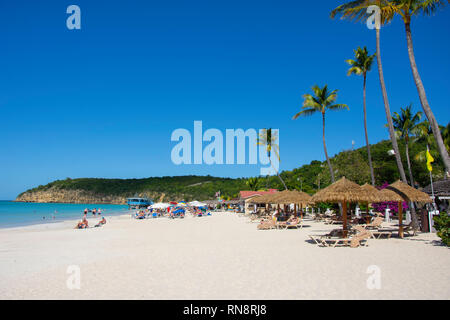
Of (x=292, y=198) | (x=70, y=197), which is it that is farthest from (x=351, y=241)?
(x=70, y=197)

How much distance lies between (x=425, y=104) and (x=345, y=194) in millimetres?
4161

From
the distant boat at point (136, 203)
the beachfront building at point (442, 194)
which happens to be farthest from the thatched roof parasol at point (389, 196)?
the distant boat at point (136, 203)

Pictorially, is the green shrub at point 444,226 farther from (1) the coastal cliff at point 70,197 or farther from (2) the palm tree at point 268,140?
(1) the coastal cliff at point 70,197

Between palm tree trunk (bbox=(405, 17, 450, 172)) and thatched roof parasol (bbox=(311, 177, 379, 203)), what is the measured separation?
265cm

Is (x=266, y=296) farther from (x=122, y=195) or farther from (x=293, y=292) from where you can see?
(x=122, y=195)

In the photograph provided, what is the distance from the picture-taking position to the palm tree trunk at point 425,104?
11.0 m

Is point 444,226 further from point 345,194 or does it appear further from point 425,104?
point 425,104

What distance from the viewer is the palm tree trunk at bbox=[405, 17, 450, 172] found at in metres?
11.0

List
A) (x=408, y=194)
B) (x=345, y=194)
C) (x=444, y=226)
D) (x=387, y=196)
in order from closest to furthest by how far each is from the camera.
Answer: (x=444, y=226)
(x=345, y=194)
(x=387, y=196)
(x=408, y=194)

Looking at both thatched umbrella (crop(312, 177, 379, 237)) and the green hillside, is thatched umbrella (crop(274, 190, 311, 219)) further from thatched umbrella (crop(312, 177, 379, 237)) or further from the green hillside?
the green hillside

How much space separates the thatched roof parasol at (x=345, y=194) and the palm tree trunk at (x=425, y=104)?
2646 mm

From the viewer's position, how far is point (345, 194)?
39.2 ft

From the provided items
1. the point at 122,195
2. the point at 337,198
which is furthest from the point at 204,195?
the point at 337,198

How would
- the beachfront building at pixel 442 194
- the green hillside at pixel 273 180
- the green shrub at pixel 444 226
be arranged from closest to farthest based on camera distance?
the green shrub at pixel 444 226 < the beachfront building at pixel 442 194 < the green hillside at pixel 273 180
